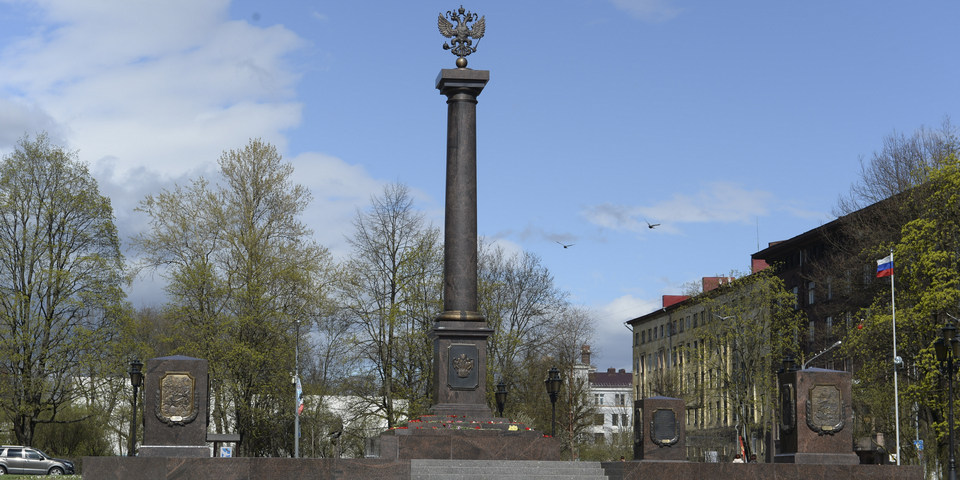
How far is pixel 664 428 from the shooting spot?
28.4m

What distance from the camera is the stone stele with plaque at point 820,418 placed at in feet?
75.2

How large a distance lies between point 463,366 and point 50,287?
2475 centimetres

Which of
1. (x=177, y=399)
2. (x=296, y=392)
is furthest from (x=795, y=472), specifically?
(x=296, y=392)

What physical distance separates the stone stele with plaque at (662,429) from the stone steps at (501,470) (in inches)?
137

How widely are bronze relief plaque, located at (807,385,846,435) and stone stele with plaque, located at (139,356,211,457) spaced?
485 inches

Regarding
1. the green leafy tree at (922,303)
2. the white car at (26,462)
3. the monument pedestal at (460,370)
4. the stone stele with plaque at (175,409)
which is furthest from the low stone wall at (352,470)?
the white car at (26,462)

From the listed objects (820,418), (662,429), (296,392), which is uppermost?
(296,392)

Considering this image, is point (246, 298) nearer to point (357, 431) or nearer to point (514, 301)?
point (357, 431)

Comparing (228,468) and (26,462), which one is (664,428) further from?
(26,462)

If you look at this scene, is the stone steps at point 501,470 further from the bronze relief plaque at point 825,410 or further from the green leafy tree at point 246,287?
the green leafy tree at point 246,287

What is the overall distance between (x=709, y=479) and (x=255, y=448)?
3176cm

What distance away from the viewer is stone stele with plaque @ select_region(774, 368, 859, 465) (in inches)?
902

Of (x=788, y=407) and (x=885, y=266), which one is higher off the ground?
(x=885, y=266)

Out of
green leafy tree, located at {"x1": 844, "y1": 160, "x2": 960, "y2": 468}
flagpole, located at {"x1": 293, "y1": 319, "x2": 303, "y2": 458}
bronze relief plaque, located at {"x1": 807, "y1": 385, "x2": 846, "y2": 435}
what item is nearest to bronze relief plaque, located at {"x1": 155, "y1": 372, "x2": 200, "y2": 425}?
bronze relief plaque, located at {"x1": 807, "y1": 385, "x2": 846, "y2": 435}
